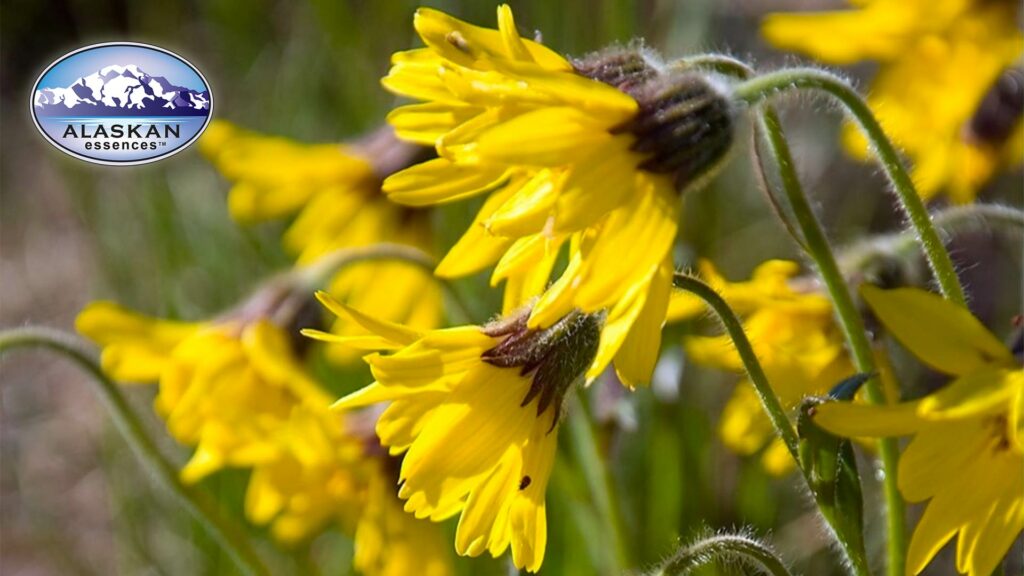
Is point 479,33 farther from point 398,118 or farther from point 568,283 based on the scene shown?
point 568,283

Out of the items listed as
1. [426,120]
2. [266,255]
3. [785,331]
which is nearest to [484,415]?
[426,120]

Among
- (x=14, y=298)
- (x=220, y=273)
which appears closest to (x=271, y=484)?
(x=220, y=273)

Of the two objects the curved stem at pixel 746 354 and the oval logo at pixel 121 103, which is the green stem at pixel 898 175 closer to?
the curved stem at pixel 746 354

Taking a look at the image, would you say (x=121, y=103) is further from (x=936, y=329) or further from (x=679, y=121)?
(x=936, y=329)

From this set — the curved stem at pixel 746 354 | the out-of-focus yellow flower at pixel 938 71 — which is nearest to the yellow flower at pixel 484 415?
the curved stem at pixel 746 354

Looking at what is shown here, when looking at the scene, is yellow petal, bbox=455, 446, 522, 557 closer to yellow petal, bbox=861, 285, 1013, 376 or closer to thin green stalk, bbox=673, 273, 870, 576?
thin green stalk, bbox=673, 273, 870, 576

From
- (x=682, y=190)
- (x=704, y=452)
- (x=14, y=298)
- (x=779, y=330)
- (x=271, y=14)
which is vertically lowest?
(x=14, y=298)
